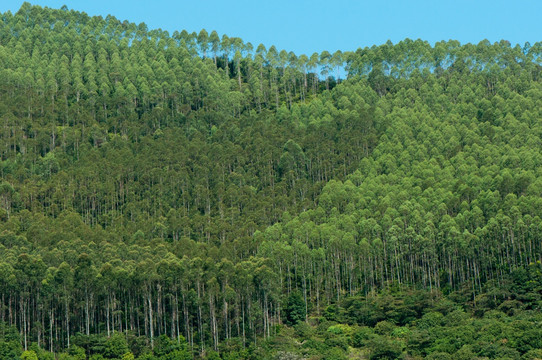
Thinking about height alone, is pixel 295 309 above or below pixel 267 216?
below

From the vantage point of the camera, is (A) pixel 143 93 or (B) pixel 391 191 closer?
(B) pixel 391 191

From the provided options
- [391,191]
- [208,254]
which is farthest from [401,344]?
[391,191]

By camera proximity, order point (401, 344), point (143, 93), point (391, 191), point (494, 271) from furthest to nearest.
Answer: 1. point (143, 93)
2. point (391, 191)
3. point (494, 271)
4. point (401, 344)

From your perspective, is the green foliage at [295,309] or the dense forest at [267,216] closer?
the dense forest at [267,216]

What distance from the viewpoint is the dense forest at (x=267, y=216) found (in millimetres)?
105500

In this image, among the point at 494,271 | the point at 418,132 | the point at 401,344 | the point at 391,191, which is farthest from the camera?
the point at 418,132

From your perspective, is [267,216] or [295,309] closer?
[295,309]

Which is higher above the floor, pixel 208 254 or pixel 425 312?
pixel 208 254

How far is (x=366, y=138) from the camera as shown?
161 meters

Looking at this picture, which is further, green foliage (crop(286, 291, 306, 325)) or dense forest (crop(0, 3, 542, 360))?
green foliage (crop(286, 291, 306, 325))

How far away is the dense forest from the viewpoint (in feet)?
346

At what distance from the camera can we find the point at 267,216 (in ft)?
456

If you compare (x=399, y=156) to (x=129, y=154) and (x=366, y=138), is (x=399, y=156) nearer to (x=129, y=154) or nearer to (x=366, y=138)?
(x=366, y=138)

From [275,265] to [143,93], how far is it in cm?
7882
